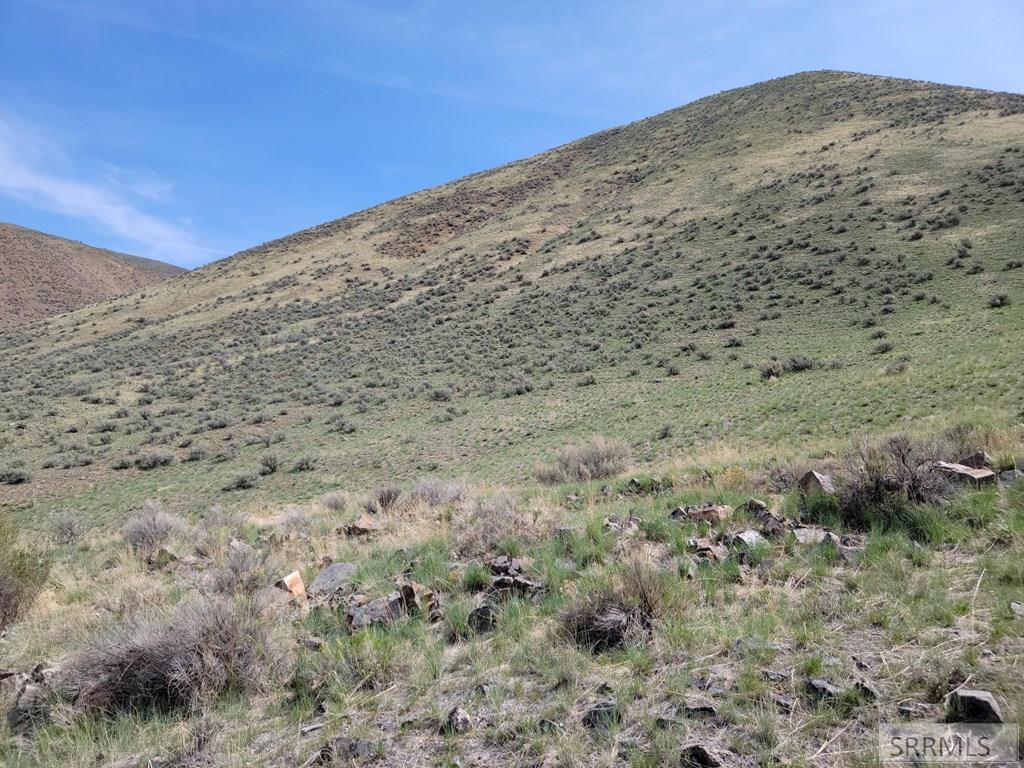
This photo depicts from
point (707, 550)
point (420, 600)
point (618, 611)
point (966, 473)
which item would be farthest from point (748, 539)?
point (420, 600)

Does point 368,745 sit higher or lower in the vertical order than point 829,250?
lower

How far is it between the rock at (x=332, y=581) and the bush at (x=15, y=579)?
10.1ft

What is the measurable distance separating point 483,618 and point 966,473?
195 inches

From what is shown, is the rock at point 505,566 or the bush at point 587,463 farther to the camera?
the bush at point 587,463

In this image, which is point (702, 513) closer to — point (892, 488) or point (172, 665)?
point (892, 488)

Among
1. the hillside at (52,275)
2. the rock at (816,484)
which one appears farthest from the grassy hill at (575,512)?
the hillside at (52,275)

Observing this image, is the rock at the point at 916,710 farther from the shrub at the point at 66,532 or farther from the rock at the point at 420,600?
the shrub at the point at 66,532

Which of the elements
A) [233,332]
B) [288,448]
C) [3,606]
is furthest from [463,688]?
[233,332]

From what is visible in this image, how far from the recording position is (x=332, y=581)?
233 inches

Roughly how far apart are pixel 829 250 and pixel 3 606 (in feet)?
110

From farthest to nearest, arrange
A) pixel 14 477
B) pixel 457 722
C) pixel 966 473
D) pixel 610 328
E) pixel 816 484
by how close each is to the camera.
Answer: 1. pixel 610 328
2. pixel 14 477
3. pixel 816 484
4. pixel 966 473
5. pixel 457 722

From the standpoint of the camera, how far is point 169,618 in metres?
4.32

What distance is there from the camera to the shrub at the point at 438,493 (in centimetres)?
939

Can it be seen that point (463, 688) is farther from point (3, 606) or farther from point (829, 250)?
point (829, 250)
